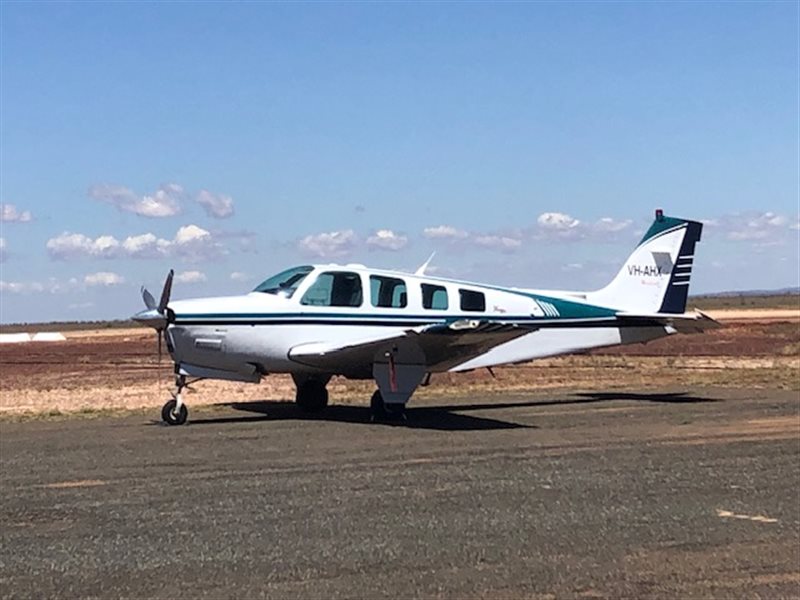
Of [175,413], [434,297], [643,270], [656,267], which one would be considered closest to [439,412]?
[434,297]

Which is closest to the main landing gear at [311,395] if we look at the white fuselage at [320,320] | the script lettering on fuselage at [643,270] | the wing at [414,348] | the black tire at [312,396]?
the black tire at [312,396]

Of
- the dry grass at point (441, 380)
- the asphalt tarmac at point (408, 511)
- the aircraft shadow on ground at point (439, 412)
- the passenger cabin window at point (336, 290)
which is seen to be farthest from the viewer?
the dry grass at point (441, 380)

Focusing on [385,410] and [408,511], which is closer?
[408,511]

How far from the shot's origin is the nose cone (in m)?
15.7

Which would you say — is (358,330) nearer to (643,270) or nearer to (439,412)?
(439,412)

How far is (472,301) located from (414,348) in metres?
2.17

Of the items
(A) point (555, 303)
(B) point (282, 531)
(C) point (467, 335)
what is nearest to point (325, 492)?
(B) point (282, 531)

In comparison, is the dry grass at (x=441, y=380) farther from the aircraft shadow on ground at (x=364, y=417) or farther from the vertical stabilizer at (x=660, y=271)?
the vertical stabilizer at (x=660, y=271)

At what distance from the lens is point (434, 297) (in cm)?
1738

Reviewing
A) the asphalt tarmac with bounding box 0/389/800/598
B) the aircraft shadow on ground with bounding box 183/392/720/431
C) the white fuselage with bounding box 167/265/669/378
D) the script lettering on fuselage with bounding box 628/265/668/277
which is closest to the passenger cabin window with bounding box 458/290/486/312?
the white fuselage with bounding box 167/265/669/378

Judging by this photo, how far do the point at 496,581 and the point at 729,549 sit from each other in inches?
69.9

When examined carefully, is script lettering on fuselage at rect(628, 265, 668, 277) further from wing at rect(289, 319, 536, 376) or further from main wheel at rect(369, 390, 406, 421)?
main wheel at rect(369, 390, 406, 421)

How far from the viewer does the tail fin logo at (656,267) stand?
20172 mm

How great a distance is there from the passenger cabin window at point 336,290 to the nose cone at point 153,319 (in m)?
2.28
